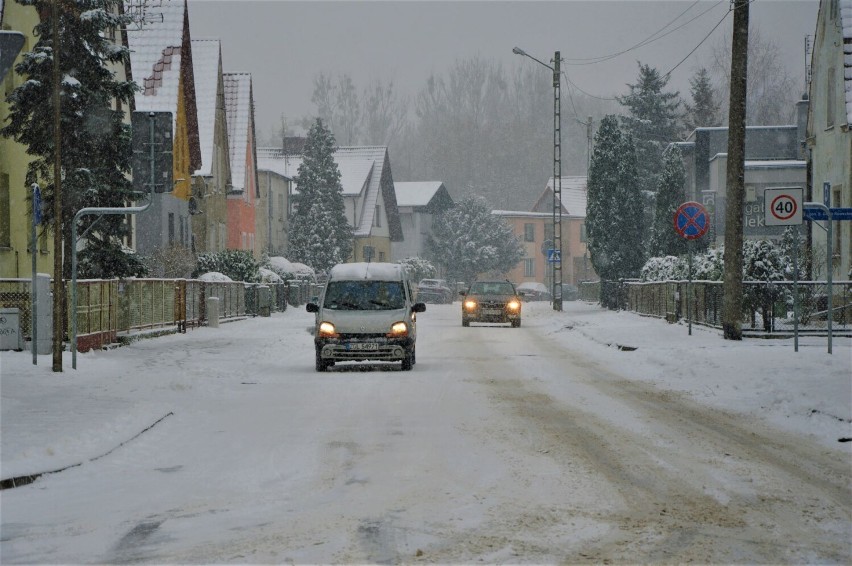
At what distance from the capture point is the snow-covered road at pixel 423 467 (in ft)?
23.5

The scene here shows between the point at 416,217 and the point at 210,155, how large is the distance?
168ft

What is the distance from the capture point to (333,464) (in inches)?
405

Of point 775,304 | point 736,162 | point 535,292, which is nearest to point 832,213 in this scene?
point 736,162

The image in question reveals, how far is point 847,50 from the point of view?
113ft

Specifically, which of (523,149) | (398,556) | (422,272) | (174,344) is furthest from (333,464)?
(523,149)

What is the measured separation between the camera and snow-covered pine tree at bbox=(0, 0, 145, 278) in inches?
1019

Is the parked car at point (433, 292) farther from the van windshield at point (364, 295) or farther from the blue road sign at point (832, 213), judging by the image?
the blue road sign at point (832, 213)

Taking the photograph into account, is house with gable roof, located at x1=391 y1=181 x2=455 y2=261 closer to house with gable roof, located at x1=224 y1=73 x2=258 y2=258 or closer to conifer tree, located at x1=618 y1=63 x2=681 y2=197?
conifer tree, located at x1=618 y1=63 x2=681 y2=197

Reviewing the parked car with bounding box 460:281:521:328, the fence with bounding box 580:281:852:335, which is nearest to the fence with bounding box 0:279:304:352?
the parked car with bounding box 460:281:521:328

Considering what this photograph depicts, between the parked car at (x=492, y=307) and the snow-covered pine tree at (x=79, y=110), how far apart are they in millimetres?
15480

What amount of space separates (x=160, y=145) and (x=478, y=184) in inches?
4326

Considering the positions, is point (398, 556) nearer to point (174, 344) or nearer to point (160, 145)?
point (160, 145)

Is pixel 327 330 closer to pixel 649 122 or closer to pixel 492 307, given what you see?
pixel 492 307

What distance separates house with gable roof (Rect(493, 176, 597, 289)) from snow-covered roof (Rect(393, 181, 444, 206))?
9.51 meters
